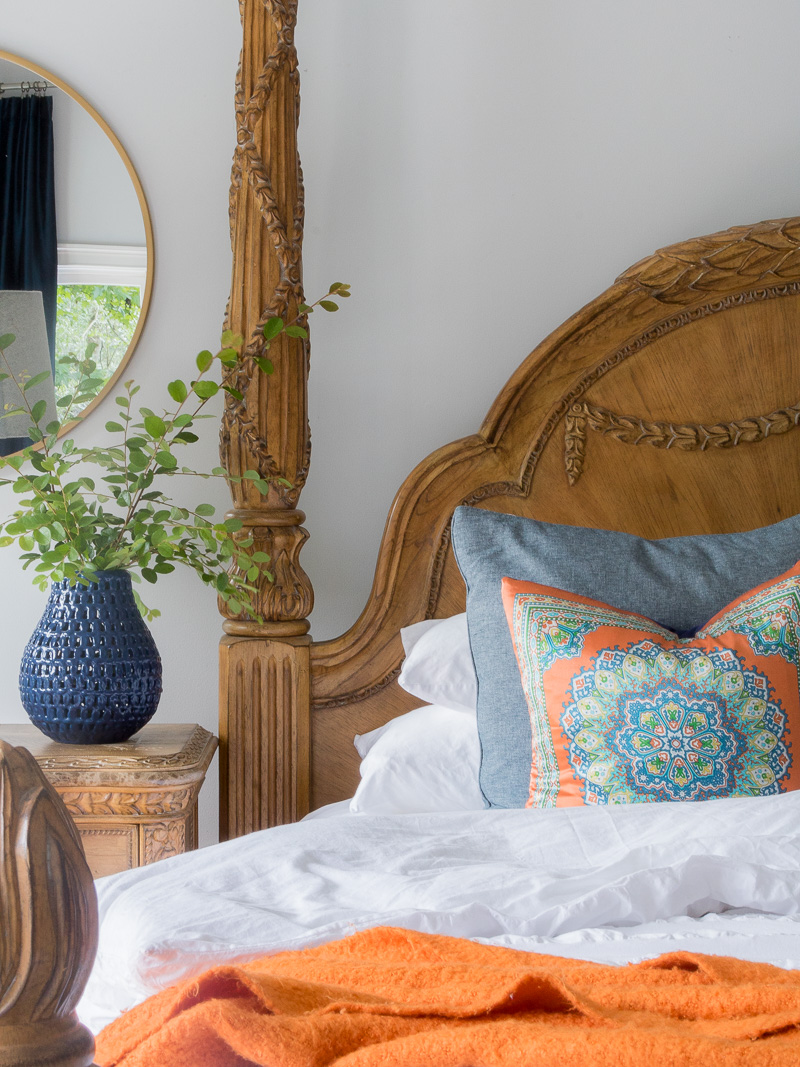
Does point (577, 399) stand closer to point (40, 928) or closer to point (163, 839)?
point (163, 839)

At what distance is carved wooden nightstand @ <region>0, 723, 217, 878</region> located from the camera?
1387mm

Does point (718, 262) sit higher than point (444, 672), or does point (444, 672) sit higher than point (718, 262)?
point (718, 262)

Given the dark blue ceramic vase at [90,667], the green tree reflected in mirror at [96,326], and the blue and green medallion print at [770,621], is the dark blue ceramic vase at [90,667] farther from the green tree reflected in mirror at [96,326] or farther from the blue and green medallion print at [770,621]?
the blue and green medallion print at [770,621]

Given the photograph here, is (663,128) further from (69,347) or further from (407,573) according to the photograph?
(69,347)

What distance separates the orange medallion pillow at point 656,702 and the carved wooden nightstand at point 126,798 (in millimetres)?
536

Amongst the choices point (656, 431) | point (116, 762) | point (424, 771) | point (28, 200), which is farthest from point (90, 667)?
point (656, 431)

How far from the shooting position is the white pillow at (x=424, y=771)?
53.9 inches

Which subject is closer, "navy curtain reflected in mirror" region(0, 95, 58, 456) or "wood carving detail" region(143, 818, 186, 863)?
"wood carving detail" region(143, 818, 186, 863)

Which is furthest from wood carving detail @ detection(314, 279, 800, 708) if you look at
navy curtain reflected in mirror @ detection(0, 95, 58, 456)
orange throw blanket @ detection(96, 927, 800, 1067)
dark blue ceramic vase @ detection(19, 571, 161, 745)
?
orange throw blanket @ detection(96, 927, 800, 1067)

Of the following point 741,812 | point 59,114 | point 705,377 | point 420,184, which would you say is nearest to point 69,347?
point 59,114

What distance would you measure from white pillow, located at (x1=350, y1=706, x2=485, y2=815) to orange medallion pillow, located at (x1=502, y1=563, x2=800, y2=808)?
0.50ft

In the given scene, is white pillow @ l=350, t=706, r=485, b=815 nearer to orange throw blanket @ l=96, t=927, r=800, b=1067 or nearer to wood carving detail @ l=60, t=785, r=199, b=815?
wood carving detail @ l=60, t=785, r=199, b=815

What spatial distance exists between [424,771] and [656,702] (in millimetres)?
393

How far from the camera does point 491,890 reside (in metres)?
0.89
